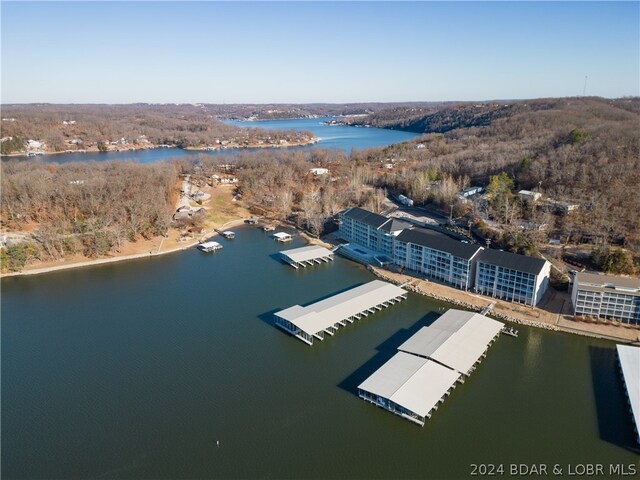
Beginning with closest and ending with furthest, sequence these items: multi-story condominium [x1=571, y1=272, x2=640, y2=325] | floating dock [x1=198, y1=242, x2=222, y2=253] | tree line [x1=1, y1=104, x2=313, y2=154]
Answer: multi-story condominium [x1=571, y1=272, x2=640, y2=325], floating dock [x1=198, y1=242, x2=222, y2=253], tree line [x1=1, y1=104, x2=313, y2=154]

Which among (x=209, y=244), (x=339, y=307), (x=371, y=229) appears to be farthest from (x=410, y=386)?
(x=209, y=244)

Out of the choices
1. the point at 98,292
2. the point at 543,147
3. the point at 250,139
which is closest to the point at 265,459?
the point at 98,292

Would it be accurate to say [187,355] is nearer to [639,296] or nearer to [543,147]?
[639,296]

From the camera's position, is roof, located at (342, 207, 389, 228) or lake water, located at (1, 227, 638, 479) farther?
roof, located at (342, 207, 389, 228)

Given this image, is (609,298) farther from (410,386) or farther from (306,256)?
(306,256)

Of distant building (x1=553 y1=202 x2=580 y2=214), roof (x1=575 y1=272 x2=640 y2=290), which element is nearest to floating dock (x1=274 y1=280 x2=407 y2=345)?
roof (x1=575 y1=272 x2=640 y2=290)

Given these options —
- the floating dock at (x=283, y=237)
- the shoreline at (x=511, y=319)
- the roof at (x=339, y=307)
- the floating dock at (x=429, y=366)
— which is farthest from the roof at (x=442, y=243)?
the floating dock at (x=283, y=237)

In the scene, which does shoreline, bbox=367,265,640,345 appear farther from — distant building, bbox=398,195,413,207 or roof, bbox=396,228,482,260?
distant building, bbox=398,195,413,207
